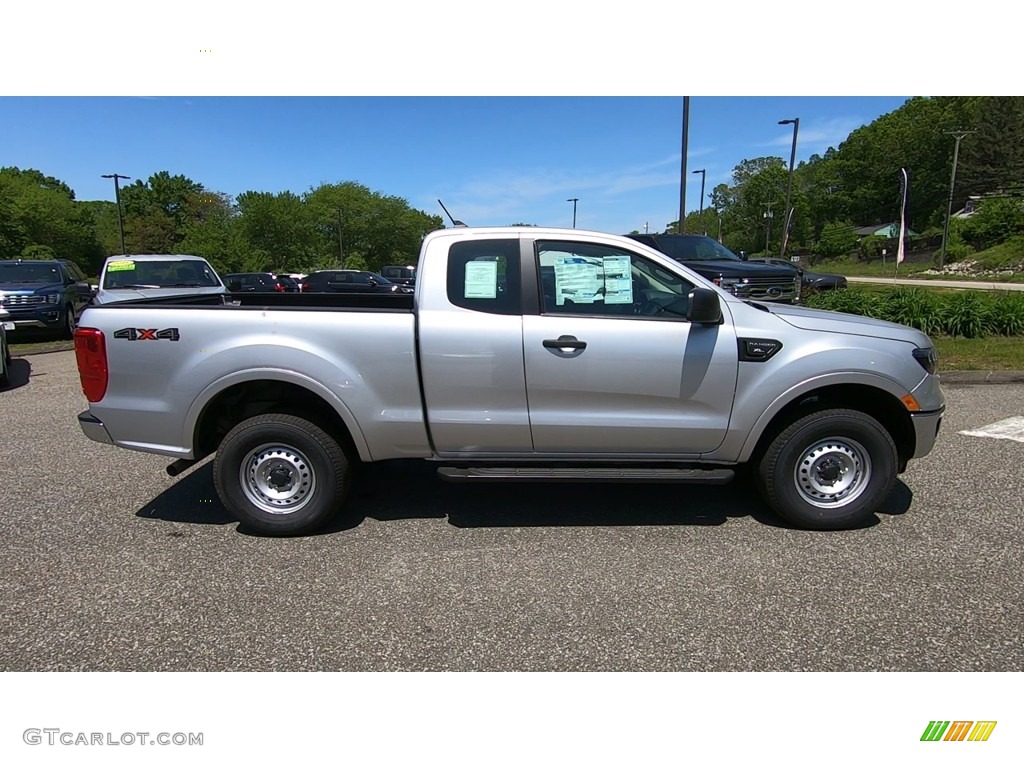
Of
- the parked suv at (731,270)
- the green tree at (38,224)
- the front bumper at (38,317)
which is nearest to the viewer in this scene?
the parked suv at (731,270)

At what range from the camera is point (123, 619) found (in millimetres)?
3027

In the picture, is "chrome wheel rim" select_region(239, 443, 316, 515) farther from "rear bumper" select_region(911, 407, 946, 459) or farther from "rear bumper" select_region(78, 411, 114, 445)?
"rear bumper" select_region(911, 407, 946, 459)

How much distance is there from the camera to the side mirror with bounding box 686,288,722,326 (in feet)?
11.9

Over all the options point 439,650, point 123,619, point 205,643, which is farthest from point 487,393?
point 123,619

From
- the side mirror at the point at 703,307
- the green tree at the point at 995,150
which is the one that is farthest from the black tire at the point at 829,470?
the green tree at the point at 995,150

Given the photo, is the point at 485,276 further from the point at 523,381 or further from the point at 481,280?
the point at 523,381

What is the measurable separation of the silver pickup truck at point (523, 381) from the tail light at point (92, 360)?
14 mm

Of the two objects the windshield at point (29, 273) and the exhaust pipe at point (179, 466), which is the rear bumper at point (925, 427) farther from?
the windshield at point (29, 273)

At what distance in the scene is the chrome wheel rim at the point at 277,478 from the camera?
12.7 feet

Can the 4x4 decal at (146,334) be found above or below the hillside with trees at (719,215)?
below

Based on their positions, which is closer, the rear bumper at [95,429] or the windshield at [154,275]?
the rear bumper at [95,429]

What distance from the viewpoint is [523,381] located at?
373 cm

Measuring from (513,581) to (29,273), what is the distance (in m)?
14.5
